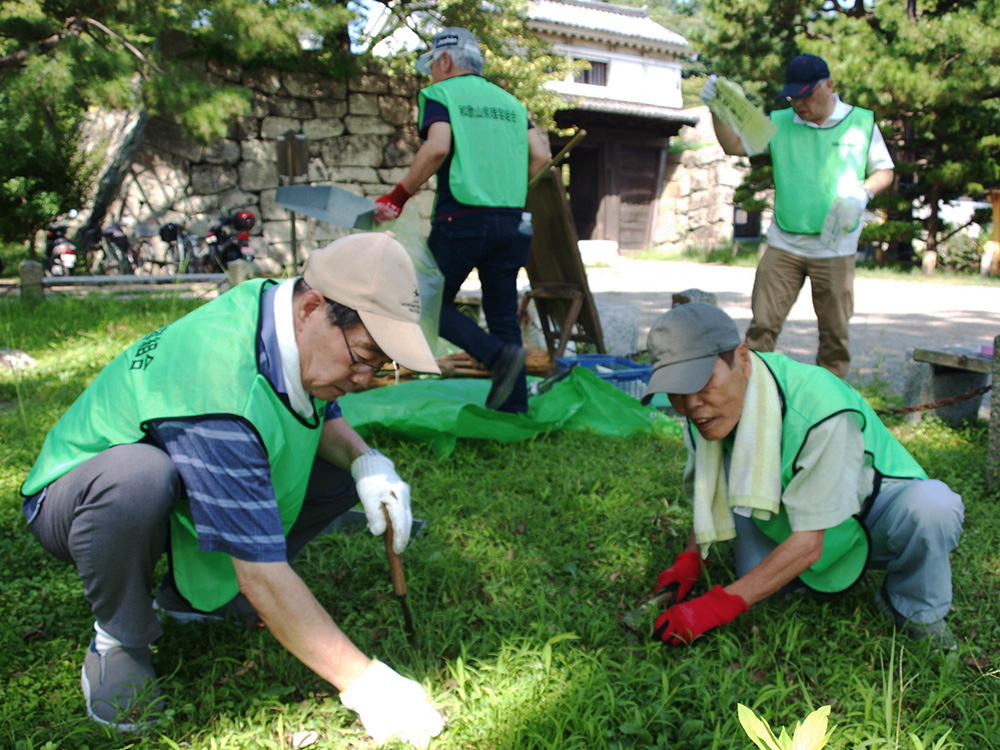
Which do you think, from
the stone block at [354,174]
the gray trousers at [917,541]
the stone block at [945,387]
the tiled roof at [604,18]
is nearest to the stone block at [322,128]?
the stone block at [354,174]

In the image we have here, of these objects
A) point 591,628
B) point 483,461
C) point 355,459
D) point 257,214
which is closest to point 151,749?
point 355,459

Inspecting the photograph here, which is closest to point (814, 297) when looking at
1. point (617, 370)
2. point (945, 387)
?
point (945, 387)

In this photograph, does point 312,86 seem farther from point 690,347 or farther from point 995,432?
point 690,347

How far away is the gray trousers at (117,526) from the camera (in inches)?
58.1

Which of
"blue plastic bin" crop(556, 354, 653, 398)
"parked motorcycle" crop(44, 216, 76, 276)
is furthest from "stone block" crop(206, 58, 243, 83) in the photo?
"blue plastic bin" crop(556, 354, 653, 398)

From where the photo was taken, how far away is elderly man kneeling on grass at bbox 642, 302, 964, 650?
1648 mm

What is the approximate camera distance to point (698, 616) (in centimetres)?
178

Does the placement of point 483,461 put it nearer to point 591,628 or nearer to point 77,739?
point 591,628

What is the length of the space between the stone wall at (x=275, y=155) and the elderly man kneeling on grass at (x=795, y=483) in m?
9.56

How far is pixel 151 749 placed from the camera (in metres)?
1.50

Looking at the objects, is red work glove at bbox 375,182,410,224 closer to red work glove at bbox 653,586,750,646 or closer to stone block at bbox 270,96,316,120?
red work glove at bbox 653,586,750,646

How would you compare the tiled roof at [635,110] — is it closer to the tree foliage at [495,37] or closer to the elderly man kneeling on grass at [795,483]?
the tree foliage at [495,37]

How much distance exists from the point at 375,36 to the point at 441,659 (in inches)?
419

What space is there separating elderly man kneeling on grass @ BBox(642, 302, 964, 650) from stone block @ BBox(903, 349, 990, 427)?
6.35 feet
